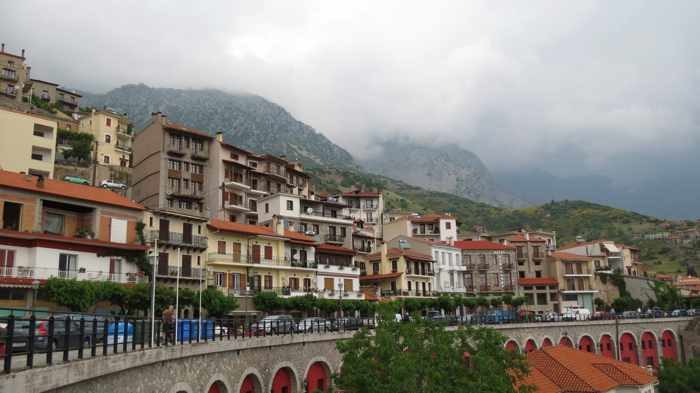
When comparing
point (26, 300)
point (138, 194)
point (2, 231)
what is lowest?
point (26, 300)

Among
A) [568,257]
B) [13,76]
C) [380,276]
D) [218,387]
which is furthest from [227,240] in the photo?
[13,76]

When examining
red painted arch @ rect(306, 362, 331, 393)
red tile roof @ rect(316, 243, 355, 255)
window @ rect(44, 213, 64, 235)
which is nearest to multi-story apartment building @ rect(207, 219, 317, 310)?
red tile roof @ rect(316, 243, 355, 255)

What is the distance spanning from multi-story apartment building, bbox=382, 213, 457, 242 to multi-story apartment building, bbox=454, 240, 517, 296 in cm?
609

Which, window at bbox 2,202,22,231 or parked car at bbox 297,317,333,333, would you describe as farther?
window at bbox 2,202,22,231

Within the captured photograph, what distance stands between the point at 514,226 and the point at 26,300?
15193 cm

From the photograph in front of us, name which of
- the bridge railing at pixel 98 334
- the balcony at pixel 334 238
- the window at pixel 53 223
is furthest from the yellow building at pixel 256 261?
the bridge railing at pixel 98 334

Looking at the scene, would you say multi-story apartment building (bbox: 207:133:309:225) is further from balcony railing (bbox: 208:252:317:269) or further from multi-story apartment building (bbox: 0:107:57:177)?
multi-story apartment building (bbox: 0:107:57:177)

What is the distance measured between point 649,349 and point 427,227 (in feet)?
122

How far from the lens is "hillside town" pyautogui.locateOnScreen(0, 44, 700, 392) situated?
42.7 metres

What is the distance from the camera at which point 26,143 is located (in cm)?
6438

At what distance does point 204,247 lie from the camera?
53344 millimetres

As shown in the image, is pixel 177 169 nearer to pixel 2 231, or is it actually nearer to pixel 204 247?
pixel 204 247

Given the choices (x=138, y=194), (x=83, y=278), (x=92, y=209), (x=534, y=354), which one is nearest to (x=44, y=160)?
(x=138, y=194)

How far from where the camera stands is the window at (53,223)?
43.9m
